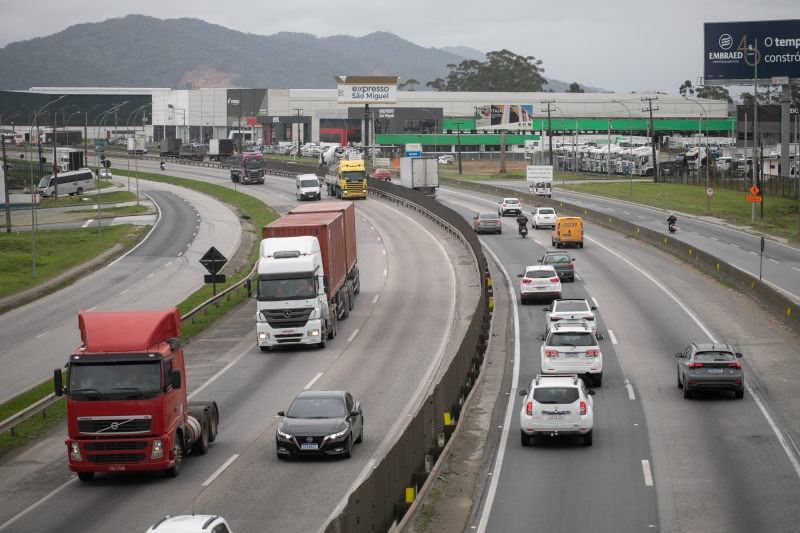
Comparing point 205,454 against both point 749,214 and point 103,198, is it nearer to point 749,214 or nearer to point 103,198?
point 749,214

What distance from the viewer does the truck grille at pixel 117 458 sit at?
20.1 m

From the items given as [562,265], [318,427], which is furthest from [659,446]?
[562,265]

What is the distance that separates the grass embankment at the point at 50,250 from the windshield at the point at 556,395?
39.3 metres

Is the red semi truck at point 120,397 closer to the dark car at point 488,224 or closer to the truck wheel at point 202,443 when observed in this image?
the truck wheel at point 202,443

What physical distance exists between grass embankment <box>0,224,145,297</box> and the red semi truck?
37539 millimetres

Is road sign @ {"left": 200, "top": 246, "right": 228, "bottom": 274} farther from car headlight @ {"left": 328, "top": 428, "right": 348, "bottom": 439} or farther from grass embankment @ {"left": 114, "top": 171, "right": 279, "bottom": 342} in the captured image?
car headlight @ {"left": 328, "top": 428, "right": 348, "bottom": 439}

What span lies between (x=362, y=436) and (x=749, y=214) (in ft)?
224

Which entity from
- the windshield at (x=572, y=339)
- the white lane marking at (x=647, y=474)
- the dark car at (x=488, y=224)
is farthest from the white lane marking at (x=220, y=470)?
the dark car at (x=488, y=224)

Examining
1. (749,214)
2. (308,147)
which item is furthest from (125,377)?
(308,147)

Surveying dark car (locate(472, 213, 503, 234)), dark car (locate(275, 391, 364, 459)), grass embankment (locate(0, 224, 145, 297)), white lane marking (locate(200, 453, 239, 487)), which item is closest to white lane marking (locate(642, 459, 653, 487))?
dark car (locate(275, 391, 364, 459))

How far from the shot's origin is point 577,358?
29938 millimetres

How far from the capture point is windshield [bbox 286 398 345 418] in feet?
72.9

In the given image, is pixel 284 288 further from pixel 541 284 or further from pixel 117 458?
pixel 117 458

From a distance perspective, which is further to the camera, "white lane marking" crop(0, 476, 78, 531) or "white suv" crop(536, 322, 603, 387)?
"white suv" crop(536, 322, 603, 387)
